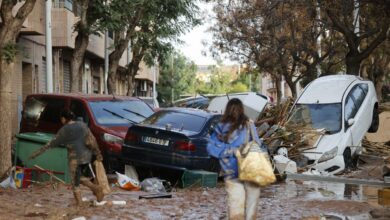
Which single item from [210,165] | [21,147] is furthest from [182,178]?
[21,147]

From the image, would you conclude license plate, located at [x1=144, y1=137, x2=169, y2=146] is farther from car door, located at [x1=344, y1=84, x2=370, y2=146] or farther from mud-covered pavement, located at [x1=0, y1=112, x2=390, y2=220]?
car door, located at [x1=344, y1=84, x2=370, y2=146]

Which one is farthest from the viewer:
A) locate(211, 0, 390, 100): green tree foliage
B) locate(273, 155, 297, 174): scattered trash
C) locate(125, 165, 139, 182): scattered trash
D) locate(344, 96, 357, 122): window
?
locate(211, 0, 390, 100): green tree foliage

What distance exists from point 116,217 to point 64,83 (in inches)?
863

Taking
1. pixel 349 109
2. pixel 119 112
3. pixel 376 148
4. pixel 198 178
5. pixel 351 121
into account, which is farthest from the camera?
pixel 376 148

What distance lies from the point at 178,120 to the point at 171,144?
972mm

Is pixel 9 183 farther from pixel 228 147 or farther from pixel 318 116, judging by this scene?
pixel 318 116

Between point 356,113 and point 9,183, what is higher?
point 356,113

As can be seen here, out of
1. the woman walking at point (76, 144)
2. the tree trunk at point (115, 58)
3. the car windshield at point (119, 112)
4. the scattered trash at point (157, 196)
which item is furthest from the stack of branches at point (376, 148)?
the tree trunk at point (115, 58)

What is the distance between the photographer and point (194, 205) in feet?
32.8

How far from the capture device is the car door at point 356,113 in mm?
16156

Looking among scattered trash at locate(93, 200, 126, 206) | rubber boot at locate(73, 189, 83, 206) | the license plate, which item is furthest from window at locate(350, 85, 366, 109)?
rubber boot at locate(73, 189, 83, 206)

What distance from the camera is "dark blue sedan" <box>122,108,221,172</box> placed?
1194 cm

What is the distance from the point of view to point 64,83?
2977 cm

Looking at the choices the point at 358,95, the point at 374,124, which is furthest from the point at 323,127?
the point at 374,124
